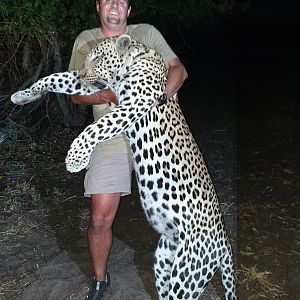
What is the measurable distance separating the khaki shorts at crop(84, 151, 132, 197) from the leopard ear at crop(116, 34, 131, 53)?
0.68m

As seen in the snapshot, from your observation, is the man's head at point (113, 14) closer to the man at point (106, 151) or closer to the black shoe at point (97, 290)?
the man at point (106, 151)

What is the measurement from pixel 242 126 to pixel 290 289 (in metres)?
4.51

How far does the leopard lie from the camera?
9.45 ft

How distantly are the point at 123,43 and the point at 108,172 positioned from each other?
0.80m

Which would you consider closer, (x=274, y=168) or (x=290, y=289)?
(x=290, y=289)

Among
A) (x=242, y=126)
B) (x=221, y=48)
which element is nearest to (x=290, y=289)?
(x=242, y=126)

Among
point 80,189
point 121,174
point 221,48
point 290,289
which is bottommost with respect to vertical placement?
point 221,48

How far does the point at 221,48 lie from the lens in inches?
640

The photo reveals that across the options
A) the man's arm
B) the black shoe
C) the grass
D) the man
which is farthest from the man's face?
the grass

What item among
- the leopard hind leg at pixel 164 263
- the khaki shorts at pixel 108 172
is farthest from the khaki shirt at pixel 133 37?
the leopard hind leg at pixel 164 263

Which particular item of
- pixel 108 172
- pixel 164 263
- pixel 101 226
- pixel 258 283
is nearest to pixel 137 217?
pixel 258 283

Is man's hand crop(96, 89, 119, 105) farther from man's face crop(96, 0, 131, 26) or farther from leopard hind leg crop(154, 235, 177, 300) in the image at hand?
leopard hind leg crop(154, 235, 177, 300)

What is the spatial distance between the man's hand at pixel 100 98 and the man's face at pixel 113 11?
39 cm

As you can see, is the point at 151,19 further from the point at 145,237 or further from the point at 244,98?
the point at 145,237
